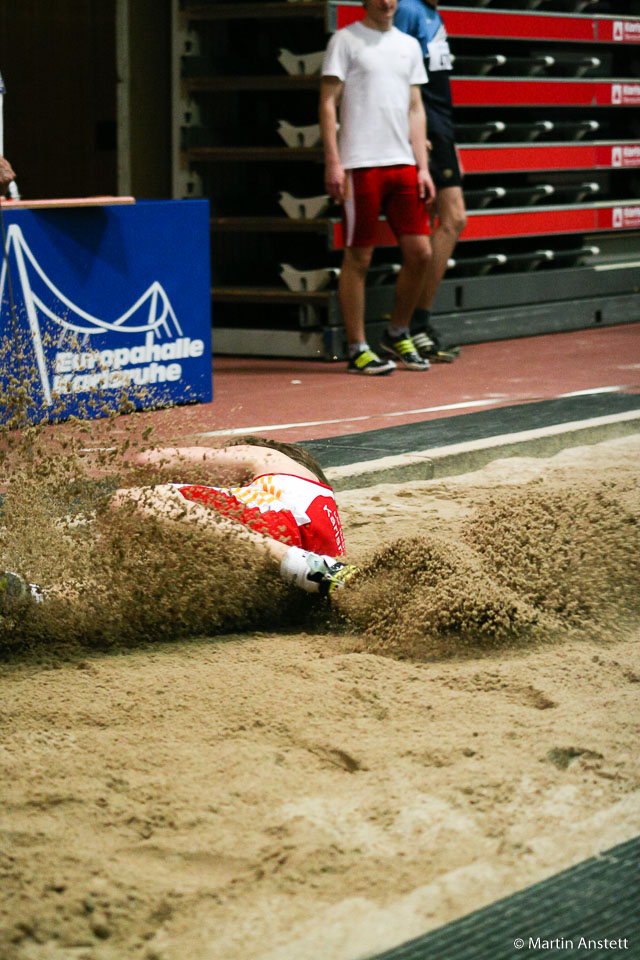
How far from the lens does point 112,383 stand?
651 centimetres

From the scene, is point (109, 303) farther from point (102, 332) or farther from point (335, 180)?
point (335, 180)

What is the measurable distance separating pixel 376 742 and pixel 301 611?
101 centimetres

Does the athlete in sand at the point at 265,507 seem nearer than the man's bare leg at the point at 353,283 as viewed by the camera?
Yes

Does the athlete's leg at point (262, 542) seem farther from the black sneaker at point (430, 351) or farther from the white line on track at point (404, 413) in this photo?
the black sneaker at point (430, 351)

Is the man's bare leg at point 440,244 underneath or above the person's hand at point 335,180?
underneath

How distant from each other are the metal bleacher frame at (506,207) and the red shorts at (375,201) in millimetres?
520

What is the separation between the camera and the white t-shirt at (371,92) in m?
7.96

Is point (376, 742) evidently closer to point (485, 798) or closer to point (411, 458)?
point (485, 798)

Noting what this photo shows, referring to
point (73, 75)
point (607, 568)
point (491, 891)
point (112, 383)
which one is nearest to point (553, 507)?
point (607, 568)

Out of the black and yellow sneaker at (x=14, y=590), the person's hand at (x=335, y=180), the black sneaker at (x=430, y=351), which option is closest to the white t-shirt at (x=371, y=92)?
the person's hand at (x=335, y=180)

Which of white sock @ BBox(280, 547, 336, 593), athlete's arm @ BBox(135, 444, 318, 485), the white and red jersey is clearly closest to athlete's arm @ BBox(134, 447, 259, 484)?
athlete's arm @ BBox(135, 444, 318, 485)

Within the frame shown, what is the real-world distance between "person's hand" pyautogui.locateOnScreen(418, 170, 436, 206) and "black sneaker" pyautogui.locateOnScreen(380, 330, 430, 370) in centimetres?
96

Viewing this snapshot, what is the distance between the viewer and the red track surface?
253 inches

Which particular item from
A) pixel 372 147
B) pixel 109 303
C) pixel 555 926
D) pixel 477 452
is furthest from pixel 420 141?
pixel 555 926
